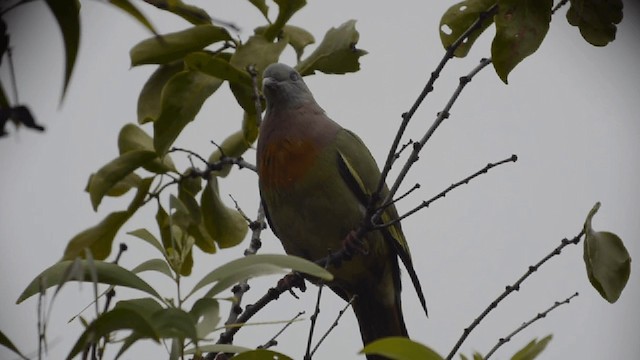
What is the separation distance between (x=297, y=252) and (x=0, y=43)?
268cm

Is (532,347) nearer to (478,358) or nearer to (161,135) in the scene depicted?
(478,358)

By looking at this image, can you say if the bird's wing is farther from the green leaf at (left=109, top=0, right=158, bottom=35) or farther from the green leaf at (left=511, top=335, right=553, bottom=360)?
the green leaf at (left=109, top=0, right=158, bottom=35)

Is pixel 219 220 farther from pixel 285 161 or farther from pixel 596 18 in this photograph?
pixel 596 18

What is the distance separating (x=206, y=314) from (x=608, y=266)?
1129 millimetres

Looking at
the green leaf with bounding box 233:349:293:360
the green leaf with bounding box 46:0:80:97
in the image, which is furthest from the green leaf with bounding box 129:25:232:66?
the green leaf with bounding box 46:0:80:97

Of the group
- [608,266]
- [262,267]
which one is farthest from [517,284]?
[262,267]

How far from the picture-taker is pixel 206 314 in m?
1.77

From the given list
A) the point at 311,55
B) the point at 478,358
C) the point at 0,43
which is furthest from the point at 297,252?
the point at 0,43

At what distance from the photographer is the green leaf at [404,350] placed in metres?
1.52

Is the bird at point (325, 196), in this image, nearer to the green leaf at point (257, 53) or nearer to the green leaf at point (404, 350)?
the green leaf at point (257, 53)

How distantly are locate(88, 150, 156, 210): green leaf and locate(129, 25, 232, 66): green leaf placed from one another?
0.92 feet

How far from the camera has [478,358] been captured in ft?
6.89

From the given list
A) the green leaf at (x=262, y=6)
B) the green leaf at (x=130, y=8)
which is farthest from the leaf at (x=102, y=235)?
the green leaf at (x=130, y=8)

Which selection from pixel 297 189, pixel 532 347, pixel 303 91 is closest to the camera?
pixel 532 347
